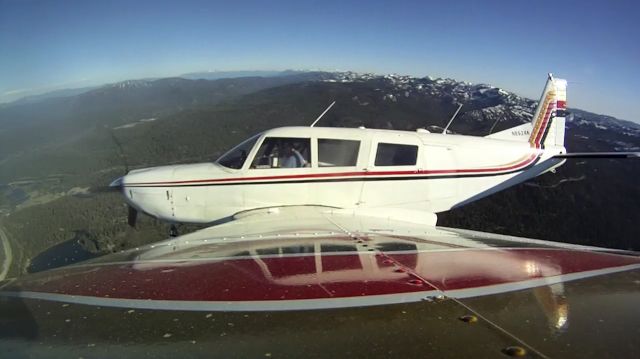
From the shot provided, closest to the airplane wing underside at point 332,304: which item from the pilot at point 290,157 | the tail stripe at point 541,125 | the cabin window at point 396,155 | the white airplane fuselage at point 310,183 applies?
the white airplane fuselage at point 310,183

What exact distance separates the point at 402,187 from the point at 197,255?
15.4ft

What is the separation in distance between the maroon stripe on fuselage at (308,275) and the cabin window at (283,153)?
12.4 ft

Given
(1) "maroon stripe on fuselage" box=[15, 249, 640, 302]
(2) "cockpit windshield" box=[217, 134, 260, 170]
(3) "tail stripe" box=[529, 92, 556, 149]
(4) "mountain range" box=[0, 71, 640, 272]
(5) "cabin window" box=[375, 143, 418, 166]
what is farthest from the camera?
(4) "mountain range" box=[0, 71, 640, 272]

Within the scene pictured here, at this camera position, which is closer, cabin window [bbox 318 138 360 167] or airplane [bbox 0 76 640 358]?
airplane [bbox 0 76 640 358]

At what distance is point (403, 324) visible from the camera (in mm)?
2131

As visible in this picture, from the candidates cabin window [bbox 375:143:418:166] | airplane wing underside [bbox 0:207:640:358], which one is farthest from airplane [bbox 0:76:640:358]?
cabin window [bbox 375:143:418:166]

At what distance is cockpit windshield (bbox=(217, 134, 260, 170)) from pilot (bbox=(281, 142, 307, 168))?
1.89 feet

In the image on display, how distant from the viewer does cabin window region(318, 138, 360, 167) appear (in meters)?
7.54

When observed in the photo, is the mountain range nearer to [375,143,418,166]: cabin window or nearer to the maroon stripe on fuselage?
[375,143,418,166]: cabin window

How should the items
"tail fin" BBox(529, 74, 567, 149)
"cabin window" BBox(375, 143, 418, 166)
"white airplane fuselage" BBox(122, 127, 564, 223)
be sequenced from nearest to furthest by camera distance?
"white airplane fuselage" BBox(122, 127, 564, 223)
"cabin window" BBox(375, 143, 418, 166)
"tail fin" BBox(529, 74, 567, 149)

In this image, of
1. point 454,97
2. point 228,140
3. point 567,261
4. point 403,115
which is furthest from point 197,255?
point 454,97

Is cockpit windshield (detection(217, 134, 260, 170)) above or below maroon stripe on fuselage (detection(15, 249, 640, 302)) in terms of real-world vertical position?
above

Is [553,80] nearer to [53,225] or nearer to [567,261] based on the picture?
[567,261]

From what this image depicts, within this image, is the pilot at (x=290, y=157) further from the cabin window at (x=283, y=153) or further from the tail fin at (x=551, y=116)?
the tail fin at (x=551, y=116)
